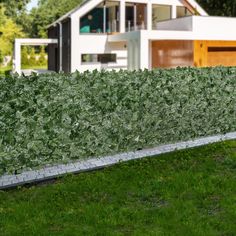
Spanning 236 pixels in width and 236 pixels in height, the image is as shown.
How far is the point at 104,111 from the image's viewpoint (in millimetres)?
10445

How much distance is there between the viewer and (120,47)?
35.2 metres

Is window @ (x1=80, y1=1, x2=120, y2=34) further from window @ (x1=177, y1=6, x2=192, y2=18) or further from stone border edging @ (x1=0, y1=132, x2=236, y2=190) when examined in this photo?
stone border edging @ (x1=0, y1=132, x2=236, y2=190)

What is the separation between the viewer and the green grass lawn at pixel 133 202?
6.00 meters

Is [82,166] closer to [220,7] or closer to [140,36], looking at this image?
[140,36]

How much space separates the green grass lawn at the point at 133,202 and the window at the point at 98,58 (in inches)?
1007

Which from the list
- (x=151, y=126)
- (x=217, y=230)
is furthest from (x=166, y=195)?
(x=151, y=126)

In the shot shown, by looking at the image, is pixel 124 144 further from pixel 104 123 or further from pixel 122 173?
pixel 122 173

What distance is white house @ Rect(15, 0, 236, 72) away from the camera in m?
28.5

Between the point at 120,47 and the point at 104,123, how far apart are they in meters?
25.5

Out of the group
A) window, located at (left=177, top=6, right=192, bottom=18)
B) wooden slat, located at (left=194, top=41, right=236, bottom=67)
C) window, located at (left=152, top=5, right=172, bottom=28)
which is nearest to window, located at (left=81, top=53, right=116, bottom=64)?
window, located at (left=152, top=5, right=172, bottom=28)

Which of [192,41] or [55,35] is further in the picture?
[55,35]

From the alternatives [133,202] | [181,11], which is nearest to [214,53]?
[181,11]

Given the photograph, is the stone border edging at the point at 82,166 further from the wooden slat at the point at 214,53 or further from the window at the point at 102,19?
the window at the point at 102,19

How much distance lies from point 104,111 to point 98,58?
24817 mm
